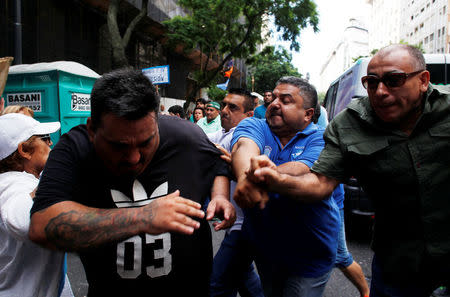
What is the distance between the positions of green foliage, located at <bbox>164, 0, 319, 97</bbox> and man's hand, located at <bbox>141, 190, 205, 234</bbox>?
13229mm

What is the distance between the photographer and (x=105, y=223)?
122 centimetres

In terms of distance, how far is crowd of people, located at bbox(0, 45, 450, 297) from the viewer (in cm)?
128

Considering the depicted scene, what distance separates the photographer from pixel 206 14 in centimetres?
1399

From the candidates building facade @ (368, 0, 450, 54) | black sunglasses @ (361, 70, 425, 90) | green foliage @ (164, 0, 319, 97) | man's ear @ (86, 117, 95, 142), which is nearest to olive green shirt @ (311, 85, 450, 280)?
black sunglasses @ (361, 70, 425, 90)

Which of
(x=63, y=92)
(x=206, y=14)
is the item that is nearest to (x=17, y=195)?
(x=63, y=92)

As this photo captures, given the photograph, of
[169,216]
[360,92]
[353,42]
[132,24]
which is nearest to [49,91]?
[360,92]

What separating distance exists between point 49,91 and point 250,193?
4.79 m

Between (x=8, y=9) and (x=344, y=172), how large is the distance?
10.8 m

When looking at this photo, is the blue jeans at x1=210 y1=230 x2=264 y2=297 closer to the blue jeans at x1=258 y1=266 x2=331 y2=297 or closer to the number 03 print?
the blue jeans at x1=258 y1=266 x2=331 y2=297

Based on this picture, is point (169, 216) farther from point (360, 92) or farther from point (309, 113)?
point (360, 92)

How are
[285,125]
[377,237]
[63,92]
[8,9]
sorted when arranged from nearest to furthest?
[377,237] → [285,125] → [63,92] → [8,9]

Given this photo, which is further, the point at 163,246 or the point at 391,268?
the point at 391,268

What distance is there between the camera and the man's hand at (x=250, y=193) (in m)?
1.66

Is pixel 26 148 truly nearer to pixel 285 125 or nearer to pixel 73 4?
pixel 285 125
